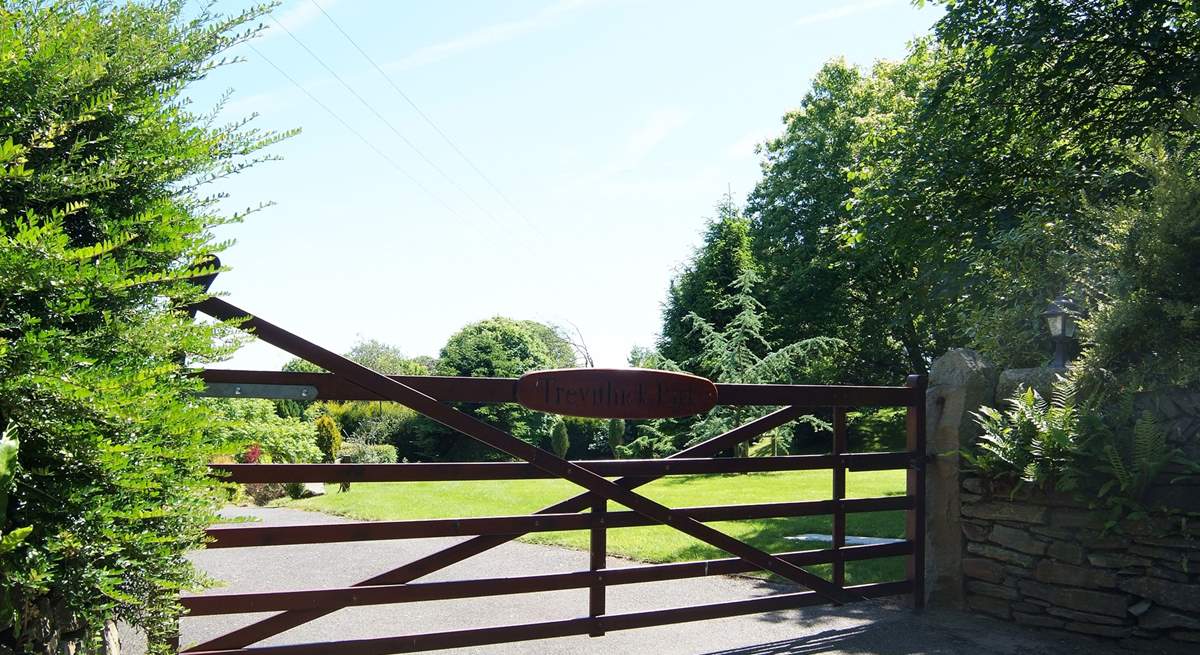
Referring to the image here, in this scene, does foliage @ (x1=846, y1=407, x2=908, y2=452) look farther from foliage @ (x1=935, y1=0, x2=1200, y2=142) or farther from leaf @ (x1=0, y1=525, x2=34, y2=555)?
leaf @ (x1=0, y1=525, x2=34, y2=555)

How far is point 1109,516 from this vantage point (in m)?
5.66

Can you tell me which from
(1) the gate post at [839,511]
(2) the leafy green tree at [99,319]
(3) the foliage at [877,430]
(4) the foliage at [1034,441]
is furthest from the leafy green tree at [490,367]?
(2) the leafy green tree at [99,319]

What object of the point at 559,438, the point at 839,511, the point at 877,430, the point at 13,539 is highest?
the point at 13,539

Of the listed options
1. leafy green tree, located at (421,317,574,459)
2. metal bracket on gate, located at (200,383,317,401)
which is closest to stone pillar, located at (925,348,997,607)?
metal bracket on gate, located at (200,383,317,401)

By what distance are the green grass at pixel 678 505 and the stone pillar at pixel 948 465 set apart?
113 centimetres

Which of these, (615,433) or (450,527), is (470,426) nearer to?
(450,527)

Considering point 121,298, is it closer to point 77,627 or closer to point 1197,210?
point 77,627

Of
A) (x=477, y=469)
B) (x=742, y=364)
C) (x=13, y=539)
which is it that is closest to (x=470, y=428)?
(x=477, y=469)

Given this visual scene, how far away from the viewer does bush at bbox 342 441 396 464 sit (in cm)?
1688

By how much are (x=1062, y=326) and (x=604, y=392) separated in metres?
→ 4.39

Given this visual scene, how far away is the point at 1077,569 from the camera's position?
5.84 metres

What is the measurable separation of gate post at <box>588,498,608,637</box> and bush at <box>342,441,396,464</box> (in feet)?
41.2

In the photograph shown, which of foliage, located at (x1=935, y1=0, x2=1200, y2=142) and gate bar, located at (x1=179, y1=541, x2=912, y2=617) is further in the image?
foliage, located at (x1=935, y1=0, x2=1200, y2=142)

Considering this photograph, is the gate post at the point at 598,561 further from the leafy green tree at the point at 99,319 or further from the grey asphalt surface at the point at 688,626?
the leafy green tree at the point at 99,319
